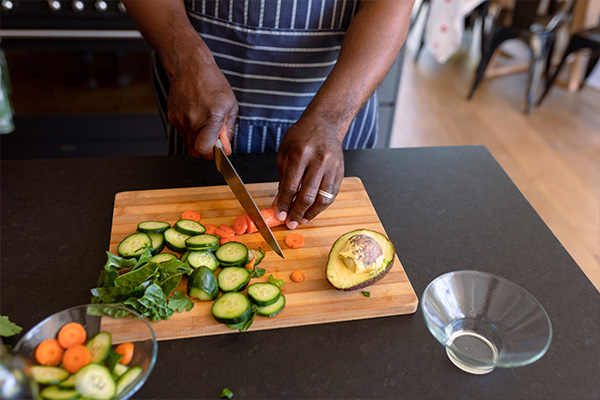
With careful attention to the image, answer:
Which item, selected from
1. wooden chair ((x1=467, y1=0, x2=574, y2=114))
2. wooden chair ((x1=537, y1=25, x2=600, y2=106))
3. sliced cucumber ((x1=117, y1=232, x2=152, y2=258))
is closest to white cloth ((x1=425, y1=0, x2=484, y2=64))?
wooden chair ((x1=467, y1=0, x2=574, y2=114))

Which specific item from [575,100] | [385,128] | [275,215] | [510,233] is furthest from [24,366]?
[575,100]

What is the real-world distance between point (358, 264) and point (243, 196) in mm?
322

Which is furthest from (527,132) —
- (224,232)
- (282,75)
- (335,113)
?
(224,232)

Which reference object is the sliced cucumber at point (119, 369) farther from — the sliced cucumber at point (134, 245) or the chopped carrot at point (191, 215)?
the chopped carrot at point (191, 215)

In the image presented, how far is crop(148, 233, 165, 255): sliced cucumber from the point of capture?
1.10 metres

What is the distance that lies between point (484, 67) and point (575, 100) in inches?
32.8

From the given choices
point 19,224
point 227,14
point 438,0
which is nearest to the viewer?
point 19,224

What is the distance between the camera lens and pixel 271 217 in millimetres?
1175

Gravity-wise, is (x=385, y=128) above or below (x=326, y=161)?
below

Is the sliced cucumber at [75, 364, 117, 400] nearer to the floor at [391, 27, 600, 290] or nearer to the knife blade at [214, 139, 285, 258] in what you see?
the knife blade at [214, 139, 285, 258]

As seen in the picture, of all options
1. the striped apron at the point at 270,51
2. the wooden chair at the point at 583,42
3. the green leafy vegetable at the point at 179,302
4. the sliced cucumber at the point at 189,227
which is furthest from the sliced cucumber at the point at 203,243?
the wooden chair at the point at 583,42

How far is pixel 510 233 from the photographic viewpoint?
1231 millimetres

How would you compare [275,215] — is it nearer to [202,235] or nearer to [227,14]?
[202,235]

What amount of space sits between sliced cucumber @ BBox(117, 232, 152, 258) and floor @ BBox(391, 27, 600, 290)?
2197 millimetres
